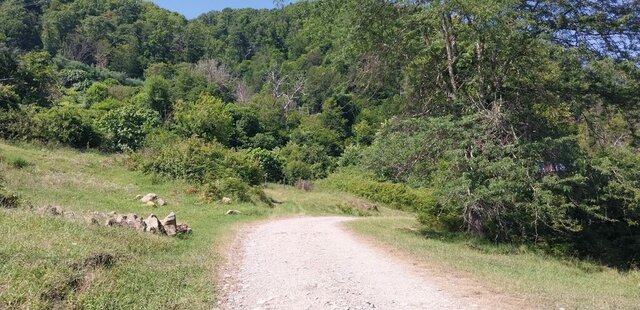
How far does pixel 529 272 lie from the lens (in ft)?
34.3

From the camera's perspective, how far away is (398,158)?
15.6m

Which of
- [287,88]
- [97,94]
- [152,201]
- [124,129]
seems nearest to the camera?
[152,201]

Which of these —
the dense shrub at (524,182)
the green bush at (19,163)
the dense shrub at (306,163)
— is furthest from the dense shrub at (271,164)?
the dense shrub at (524,182)

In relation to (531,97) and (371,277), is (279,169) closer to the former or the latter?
(531,97)

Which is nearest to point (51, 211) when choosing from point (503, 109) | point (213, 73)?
point (503, 109)

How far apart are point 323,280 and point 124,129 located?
107 feet

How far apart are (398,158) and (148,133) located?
26.1m

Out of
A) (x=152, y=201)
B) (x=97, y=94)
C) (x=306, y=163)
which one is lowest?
Answer: (x=306, y=163)

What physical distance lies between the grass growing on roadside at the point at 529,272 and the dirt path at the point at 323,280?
109 cm

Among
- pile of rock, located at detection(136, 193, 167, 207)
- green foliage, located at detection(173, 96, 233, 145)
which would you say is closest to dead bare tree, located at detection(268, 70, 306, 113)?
green foliage, located at detection(173, 96, 233, 145)

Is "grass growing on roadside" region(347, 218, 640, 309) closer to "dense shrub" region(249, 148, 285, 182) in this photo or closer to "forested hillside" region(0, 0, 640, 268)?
"forested hillside" region(0, 0, 640, 268)

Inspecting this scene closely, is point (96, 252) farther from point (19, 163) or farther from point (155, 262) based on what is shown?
point (19, 163)

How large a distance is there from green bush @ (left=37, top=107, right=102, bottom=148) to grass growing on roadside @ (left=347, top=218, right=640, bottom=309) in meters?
22.7

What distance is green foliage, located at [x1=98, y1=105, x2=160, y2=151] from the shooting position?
3553 centimetres
